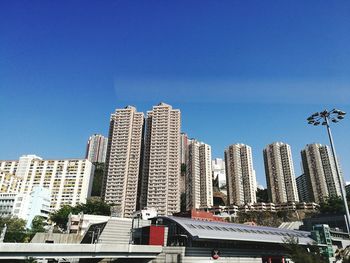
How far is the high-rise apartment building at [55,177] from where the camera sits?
129125mm

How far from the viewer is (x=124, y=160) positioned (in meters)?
128

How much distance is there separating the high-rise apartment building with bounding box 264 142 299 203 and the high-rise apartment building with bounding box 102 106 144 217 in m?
69.8

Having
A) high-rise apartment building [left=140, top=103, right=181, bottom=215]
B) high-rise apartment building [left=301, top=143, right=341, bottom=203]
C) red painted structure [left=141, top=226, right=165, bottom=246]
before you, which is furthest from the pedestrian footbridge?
high-rise apartment building [left=301, top=143, right=341, bottom=203]

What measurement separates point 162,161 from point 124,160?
58.4 ft

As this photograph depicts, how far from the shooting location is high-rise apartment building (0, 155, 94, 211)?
129m

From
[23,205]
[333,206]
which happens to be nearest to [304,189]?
[333,206]

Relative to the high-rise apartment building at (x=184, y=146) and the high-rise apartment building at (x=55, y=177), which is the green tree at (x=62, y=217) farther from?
the high-rise apartment building at (x=184, y=146)

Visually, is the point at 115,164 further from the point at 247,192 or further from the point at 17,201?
the point at 247,192

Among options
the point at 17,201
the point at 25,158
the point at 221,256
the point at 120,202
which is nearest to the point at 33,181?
the point at 25,158

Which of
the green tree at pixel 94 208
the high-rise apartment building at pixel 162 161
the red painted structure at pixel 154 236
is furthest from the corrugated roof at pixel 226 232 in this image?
the high-rise apartment building at pixel 162 161

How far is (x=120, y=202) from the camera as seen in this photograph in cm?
11912

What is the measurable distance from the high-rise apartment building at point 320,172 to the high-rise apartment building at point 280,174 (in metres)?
8.11

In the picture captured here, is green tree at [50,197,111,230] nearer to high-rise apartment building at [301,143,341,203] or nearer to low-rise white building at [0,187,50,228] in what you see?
low-rise white building at [0,187,50,228]

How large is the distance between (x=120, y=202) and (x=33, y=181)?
47.6 metres
